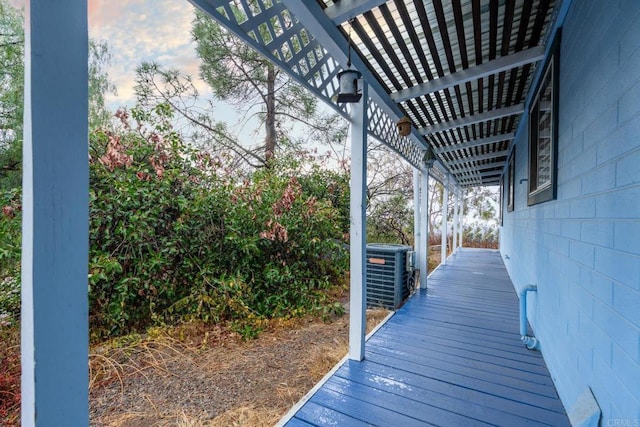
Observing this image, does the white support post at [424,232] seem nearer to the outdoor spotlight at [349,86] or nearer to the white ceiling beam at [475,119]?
the white ceiling beam at [475,119]

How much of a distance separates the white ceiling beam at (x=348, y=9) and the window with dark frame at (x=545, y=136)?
1555 millimetres

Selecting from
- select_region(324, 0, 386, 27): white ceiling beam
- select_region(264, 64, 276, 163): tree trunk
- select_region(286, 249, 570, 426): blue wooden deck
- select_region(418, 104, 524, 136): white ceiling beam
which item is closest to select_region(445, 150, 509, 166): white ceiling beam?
select_region(418, 104, 524, 136): white ceiling beam

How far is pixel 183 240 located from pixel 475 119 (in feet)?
14.1

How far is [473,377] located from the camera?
2275mm

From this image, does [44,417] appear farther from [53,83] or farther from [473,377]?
[473,377]

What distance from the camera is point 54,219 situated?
0.74m

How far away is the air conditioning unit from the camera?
161 inches

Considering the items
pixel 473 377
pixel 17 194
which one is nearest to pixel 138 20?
pixel 17 194

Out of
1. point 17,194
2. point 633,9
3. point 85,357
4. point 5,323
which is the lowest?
point 5,323

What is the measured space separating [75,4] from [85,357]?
0.95 m

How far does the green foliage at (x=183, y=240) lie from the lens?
303cm

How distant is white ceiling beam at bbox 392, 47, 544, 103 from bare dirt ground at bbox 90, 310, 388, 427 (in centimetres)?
286

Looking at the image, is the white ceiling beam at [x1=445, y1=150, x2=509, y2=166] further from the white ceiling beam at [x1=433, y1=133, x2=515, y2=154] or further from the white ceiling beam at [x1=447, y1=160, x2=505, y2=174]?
the white ceiling beam at [x1=433, y1=133, x2=515, y2=154]

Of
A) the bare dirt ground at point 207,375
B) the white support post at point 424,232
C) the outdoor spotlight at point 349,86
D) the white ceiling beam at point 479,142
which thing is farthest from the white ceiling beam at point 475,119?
the bare dirt ground at point 207,375
